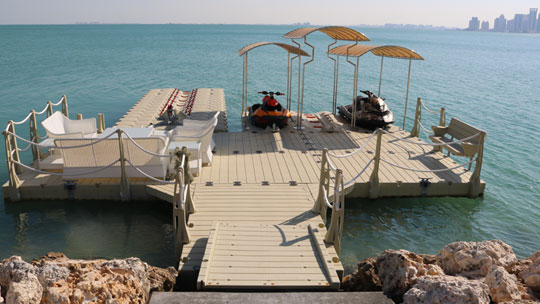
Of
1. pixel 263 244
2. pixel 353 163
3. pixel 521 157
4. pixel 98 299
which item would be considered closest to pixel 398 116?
pixel 521 157

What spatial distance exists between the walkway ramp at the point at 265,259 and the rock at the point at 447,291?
1062 millimetres

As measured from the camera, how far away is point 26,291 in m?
4.40

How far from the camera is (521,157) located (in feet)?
50.0

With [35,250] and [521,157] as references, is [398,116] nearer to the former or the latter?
[521,157]

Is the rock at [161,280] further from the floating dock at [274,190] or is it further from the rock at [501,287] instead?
the rock at [501,287]

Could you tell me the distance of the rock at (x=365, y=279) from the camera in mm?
5867

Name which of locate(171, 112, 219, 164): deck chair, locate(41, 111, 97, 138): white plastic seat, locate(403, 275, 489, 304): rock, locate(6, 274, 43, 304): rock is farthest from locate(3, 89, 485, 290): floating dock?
locate(6, 274, 43, 304): rock

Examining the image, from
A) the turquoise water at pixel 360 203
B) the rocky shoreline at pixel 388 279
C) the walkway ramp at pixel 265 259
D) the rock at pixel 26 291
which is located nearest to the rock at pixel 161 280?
the rocky shoreline at pixel 388 279

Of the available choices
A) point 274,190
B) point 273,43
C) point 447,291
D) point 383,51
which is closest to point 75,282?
point 447,291

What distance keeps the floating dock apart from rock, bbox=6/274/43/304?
175 cm

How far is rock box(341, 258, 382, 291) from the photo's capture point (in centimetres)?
587

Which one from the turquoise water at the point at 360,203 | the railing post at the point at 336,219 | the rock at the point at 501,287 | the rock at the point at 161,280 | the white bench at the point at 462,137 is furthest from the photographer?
the white bench at the point at 462,137

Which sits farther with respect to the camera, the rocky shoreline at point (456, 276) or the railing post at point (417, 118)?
the railing post at point (417, 118)

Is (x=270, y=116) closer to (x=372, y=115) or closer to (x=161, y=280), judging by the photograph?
(x=372, y=115)
